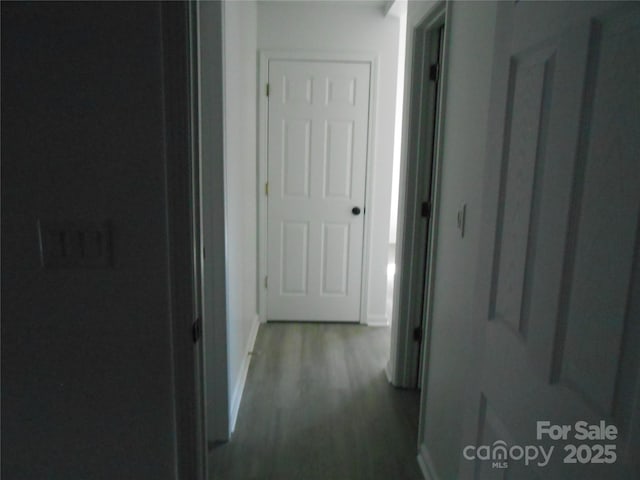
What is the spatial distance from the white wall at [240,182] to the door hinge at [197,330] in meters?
1.00

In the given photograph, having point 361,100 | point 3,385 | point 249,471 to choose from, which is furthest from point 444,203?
point 361,100

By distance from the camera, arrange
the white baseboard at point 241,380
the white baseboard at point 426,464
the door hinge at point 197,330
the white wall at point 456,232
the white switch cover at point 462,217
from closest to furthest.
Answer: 1. the door hinge at point 197,330
2. the white wall at point 456,232
3. the white switch cover at point 462,217
4. the white baseboard at point 426,464
5. the white baseboard at point 241,380

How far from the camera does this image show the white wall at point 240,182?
Result: 2.17 metres

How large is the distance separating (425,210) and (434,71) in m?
0.73

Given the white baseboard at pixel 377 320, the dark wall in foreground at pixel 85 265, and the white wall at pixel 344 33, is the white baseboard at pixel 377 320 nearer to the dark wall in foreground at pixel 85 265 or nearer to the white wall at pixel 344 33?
the white wall at pixel 344 33

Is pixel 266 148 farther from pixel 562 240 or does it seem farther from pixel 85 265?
pixel 562 240

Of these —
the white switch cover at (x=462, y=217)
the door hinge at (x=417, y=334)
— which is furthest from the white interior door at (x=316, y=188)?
the white switch cover at (x=462, y=217)

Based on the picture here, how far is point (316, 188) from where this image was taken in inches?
140

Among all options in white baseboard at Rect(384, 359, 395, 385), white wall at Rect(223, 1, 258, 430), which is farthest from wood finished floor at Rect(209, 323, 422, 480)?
white wall at Rect(223, 1, 258, 430)

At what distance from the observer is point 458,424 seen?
1.63 m

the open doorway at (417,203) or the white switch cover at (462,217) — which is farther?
the open doorway at (417,203)

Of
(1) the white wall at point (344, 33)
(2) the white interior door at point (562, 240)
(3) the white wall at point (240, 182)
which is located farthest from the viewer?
(1) the white wall at point (344, 33)

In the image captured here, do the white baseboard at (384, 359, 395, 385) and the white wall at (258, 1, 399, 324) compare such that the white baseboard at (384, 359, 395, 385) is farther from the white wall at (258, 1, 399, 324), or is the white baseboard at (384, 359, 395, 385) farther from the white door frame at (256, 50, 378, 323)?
the white wall at (258, 1, 399, 324)

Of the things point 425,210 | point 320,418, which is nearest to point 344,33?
point 425,210
